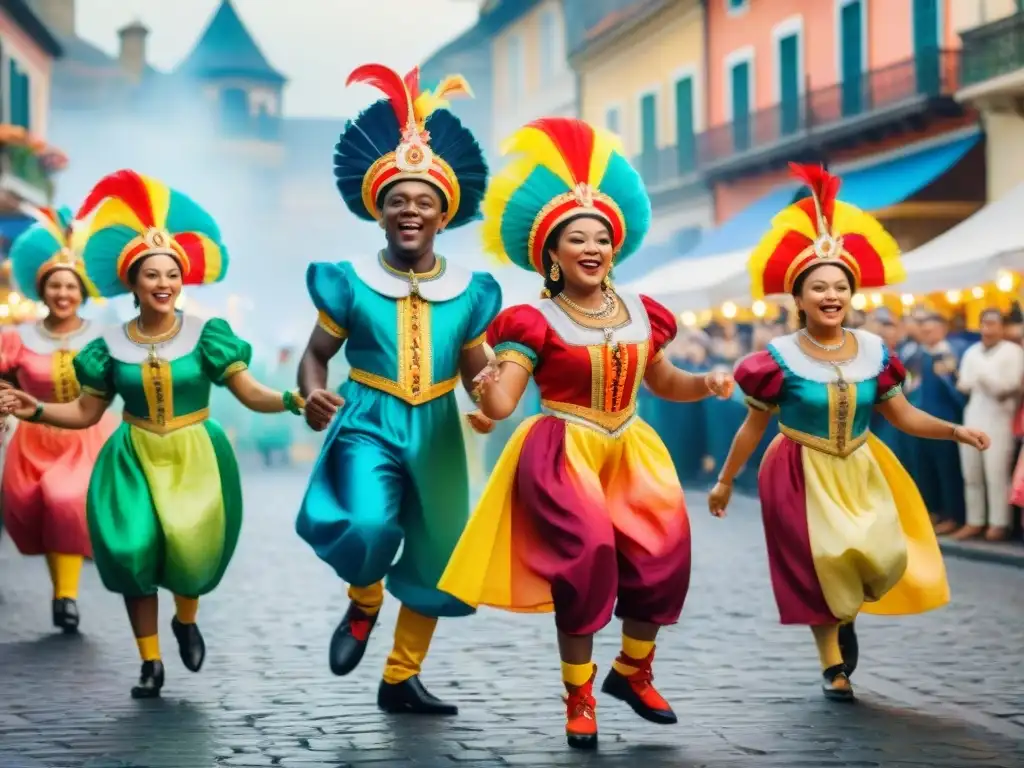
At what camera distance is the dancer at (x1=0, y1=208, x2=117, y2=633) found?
10414 millimetres

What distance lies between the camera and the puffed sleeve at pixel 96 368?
27.2ft

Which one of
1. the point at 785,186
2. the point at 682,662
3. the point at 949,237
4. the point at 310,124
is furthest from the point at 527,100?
the point at 310,124

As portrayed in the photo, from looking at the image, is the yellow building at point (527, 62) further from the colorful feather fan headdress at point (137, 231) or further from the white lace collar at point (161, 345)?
the white lace collar at point (161, 345)

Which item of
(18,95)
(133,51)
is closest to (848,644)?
(18,95)

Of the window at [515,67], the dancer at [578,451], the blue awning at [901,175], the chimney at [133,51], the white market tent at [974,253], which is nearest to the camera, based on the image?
the dancer at [578,451]

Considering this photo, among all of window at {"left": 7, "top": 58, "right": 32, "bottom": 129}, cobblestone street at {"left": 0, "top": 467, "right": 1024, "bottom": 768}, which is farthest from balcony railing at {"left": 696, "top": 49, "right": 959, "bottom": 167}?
cobblestone street at {"left": 0, "top": 467, "right": 1024, "bottom": 768}

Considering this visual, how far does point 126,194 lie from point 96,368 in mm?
745

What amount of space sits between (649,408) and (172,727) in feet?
58.0

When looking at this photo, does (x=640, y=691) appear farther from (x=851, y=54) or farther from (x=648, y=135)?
(x=648, y=135)

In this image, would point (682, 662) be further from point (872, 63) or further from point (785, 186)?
point (785, 186)

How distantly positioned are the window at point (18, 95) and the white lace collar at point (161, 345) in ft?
108

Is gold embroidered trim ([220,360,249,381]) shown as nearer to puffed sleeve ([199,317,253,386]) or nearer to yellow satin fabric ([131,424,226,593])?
puffed sleeve ([199,317,253,386])

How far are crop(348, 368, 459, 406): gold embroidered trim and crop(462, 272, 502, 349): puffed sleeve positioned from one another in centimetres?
21

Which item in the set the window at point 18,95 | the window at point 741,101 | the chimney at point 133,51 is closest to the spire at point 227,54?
the chimney at point 133,51
